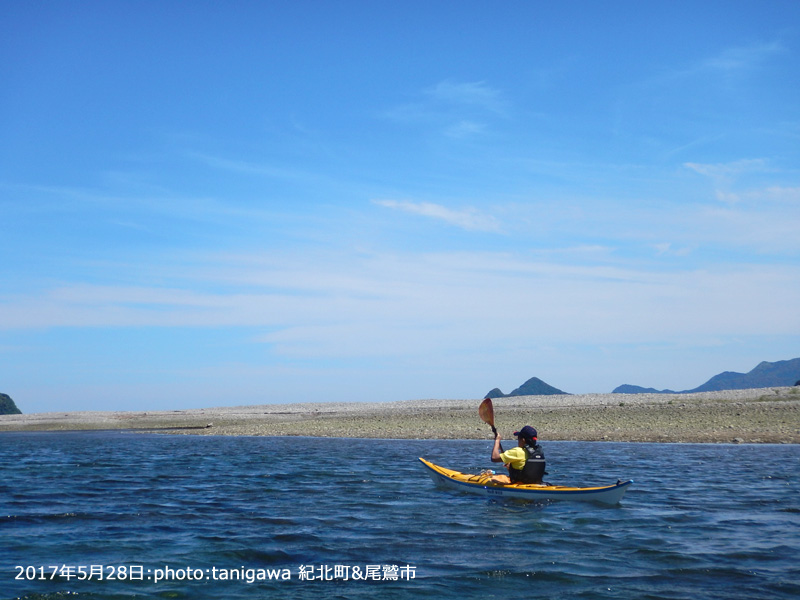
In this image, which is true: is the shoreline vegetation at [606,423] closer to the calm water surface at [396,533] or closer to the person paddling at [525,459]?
the calm water surface at [396,533]

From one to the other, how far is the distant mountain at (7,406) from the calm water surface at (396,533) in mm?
85588

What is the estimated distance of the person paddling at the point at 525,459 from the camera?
18.2 meters

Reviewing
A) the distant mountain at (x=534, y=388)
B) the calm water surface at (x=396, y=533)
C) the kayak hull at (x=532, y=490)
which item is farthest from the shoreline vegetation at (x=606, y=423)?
the distant mountain at (x=534, y=388)

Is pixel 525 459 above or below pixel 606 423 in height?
above

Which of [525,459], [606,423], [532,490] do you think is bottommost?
[532,490]

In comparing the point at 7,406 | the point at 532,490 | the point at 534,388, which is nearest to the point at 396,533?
the point at 532,490

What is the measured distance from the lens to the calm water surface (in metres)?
10.8

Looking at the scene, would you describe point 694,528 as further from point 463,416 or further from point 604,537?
point 463,416

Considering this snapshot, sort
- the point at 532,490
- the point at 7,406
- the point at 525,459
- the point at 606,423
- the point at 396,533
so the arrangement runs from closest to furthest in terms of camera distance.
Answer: the point at 396,533, the point at 532,490, the point at 525,459, the point at 606,423, the point at 7,406

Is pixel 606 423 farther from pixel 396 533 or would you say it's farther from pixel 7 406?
pixel 7 406

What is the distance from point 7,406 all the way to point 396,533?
346ft

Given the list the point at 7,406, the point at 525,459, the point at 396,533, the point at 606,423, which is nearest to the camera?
the point at 396,533

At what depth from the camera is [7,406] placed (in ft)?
329

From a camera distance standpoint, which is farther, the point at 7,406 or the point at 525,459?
the point at 7,406
